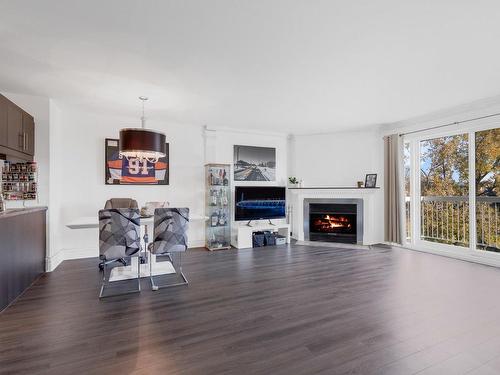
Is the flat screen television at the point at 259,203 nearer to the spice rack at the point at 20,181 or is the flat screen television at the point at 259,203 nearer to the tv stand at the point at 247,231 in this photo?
the tv stand at the point at 247,231

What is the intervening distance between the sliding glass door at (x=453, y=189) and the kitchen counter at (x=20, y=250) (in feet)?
19.7

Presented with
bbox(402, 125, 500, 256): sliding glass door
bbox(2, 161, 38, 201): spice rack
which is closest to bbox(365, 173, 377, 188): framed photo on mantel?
bbox(402, 125, 500, 256): sliding glass door

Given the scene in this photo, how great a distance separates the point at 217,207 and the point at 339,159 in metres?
2.91

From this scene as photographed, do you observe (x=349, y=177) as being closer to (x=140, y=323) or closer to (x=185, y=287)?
(x=185, y=287)

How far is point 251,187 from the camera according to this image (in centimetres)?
559

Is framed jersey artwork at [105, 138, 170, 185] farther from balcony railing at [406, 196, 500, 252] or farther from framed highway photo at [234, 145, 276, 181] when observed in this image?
balcony railing at [406, 196, 500, 252]

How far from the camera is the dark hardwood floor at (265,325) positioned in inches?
69.9

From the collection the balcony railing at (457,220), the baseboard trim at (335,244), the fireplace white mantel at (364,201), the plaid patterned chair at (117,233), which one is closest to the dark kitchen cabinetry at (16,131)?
the plaid patterned chair at (117,233)

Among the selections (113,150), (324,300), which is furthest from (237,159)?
(324,300)

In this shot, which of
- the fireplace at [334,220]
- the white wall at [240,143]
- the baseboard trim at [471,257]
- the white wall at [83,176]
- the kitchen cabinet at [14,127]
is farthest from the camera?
the fireplace at [334,220]

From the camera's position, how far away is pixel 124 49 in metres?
2.48

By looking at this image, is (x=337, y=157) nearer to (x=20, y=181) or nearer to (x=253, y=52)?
(x=253, y=52)

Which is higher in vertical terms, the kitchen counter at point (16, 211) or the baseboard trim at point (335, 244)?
the kitchen counter at point (16, 211)

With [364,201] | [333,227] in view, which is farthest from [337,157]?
[333,227]
